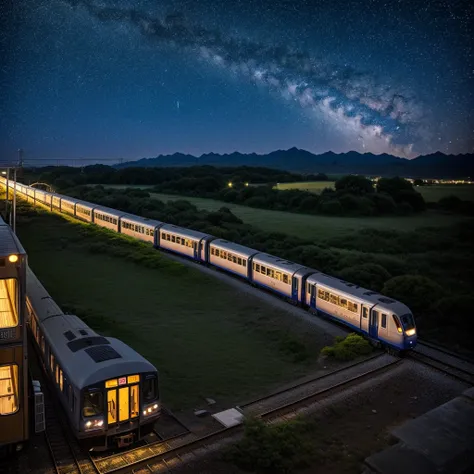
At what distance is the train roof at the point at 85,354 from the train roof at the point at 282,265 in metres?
12.4

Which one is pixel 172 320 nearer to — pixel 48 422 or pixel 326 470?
pixel 48 422

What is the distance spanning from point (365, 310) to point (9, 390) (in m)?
14.1

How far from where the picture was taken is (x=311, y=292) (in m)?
23.4

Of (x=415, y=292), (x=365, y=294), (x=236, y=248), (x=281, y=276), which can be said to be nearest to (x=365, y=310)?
(x=365, y=294)

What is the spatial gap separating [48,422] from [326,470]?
25.4ft

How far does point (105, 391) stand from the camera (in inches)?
441

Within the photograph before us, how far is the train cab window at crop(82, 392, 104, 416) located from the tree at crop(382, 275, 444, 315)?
729 inches

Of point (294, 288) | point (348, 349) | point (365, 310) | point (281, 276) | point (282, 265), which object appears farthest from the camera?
point (282, 265)

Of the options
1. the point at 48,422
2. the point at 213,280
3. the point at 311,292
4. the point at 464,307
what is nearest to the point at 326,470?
the point at 48,422

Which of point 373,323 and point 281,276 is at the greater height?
point 281,276

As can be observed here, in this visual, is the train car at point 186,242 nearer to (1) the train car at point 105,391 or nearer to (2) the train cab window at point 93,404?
(1) the train car at point 105,391

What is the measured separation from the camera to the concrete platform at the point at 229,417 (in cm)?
1381

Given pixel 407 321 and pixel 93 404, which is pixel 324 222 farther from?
pixel 93 404

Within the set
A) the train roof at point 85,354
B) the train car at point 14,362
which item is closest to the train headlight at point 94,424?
the train roof at point 85,354
